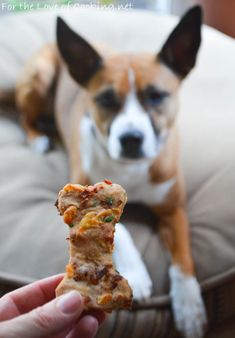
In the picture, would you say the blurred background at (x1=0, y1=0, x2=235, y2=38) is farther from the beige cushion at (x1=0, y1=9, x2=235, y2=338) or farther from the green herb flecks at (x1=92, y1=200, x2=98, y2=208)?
the green herb flecks at (x1=92, y1=200, x2=98, y2=208)

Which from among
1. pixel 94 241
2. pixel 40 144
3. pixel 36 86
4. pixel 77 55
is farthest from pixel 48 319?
pixel 36 86

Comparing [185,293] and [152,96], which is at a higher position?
[152,96]

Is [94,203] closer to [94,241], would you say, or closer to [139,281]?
[94,241]

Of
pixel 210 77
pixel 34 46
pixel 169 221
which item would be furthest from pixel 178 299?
pixel 34 46

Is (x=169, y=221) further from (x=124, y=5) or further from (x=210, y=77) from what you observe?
(x=124, y=5)

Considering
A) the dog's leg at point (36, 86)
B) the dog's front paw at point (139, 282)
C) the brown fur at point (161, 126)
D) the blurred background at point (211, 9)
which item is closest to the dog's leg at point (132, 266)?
the dog's front paw at point (139, 282)

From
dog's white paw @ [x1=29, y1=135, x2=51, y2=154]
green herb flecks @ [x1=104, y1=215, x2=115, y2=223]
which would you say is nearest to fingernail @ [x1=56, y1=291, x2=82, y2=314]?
green herb flecks @ [x1=104, y1=215, x2=115, y2=223]

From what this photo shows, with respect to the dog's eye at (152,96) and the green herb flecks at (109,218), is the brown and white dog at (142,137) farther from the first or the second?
the green herb flecks at (109,218)
